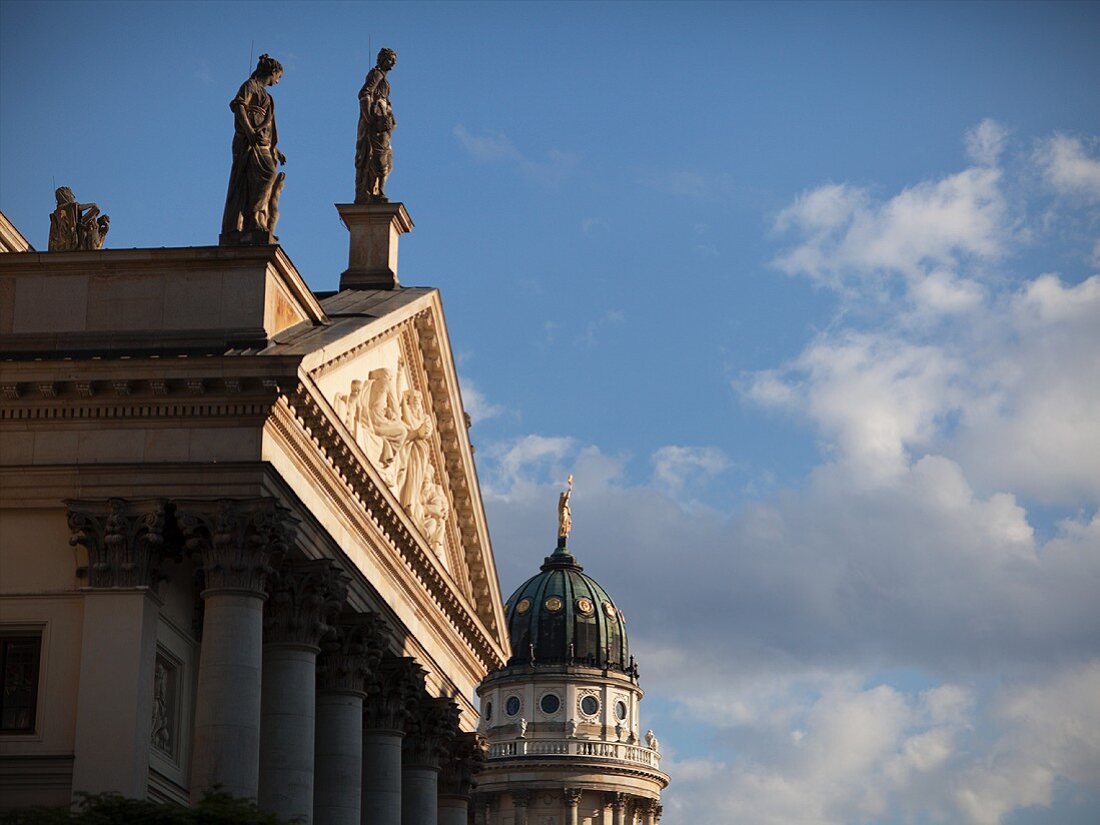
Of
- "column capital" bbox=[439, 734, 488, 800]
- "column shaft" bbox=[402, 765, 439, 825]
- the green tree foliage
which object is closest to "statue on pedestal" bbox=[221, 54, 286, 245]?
the green tree foliage

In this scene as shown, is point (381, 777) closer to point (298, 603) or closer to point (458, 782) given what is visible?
point (298, 603)

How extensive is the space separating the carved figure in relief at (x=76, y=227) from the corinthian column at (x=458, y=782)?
18.7 m

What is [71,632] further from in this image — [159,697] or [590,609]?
[590,609]

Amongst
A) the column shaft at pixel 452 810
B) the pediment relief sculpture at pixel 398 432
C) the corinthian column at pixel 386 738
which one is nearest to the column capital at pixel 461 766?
the column shaft at pixel 452 810

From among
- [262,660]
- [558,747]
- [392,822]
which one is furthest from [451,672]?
[558,747]

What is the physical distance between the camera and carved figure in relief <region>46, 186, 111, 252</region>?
53.1 m

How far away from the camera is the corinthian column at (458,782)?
63.7 metres

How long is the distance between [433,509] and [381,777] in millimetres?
7651

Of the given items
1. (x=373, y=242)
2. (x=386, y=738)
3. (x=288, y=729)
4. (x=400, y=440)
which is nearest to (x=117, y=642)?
(x=288, y=729)

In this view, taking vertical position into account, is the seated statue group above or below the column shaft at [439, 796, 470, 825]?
above

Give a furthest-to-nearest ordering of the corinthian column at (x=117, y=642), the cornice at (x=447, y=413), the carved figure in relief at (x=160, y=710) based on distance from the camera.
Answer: the cornice at (x=447, y=413) < the carved figure in relief at (x=160, y=710) < the corinthian column at (x=117, y=642)

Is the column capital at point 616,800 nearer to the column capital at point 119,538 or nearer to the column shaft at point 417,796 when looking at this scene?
the column shaft at point 417,796

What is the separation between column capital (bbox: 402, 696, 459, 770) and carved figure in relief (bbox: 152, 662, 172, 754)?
575 inches

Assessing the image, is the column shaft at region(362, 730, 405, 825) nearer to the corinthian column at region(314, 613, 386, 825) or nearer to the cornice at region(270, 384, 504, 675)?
the corinthian column at region(314, 613, 386, 825)
